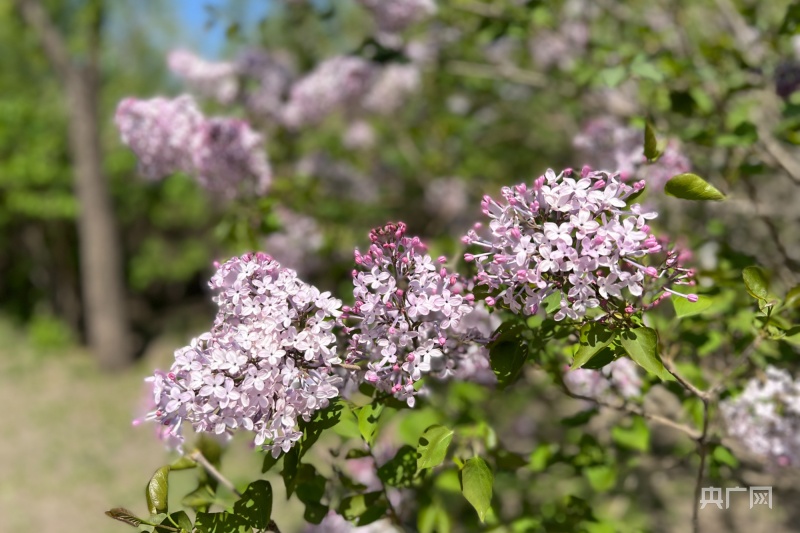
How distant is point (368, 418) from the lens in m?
1.41

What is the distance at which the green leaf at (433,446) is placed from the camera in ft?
4.36

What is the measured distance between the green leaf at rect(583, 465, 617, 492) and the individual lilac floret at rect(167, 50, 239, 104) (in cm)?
339

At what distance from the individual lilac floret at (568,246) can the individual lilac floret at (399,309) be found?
3.7 inches

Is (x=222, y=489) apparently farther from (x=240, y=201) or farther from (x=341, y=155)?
(x=341, y=155)

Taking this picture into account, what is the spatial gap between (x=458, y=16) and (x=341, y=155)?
2.20 m

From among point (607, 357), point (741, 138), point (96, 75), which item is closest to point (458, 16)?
point (741, 138)

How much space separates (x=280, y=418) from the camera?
4.27ft

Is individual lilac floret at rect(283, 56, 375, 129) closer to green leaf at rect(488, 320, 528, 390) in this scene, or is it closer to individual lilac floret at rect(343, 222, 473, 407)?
individual lilac floret at rect(343, 222, 473, 407)

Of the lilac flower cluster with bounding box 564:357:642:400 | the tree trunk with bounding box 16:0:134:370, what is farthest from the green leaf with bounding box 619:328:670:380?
the tree trunk with bounding box 16:0:134:370

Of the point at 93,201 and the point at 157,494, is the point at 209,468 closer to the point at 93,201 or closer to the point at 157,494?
the point at 157,494

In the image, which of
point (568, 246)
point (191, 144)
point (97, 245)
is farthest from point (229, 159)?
point (97, 245)

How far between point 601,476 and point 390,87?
14.5 feet

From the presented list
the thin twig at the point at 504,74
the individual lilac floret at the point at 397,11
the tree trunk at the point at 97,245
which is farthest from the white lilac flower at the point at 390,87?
the tree trunk at the point at 97,245

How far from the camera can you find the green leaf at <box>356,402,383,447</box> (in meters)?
1.37
